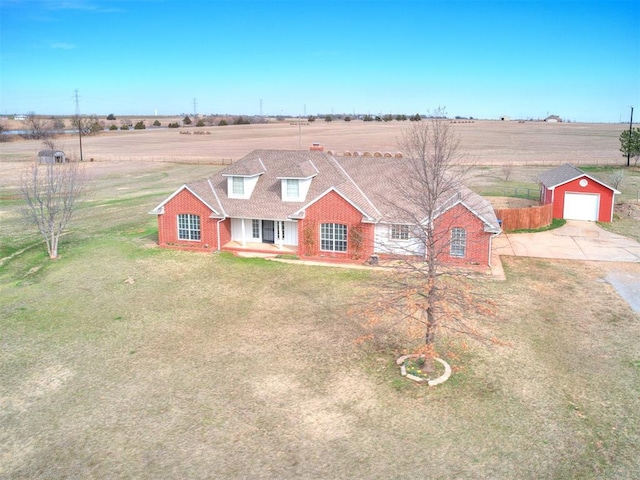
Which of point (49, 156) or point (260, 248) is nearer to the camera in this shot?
point (260, 248)

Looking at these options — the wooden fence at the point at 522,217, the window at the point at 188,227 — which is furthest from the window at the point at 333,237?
the wooden fence at the point at 522,217

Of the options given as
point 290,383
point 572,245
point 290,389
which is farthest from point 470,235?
point 290,389

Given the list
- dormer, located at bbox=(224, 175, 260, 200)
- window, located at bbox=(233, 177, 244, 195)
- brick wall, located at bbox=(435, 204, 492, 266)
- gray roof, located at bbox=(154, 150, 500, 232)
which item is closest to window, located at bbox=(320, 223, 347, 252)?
gray roof, located at bbox=(154, 150, 500, 232)

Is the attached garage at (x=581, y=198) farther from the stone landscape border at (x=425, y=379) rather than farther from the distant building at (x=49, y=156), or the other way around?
→ the distant building at (x=49, y=156)

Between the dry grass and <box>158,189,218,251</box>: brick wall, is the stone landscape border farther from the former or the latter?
<box>158,189,218,251</box>: brick wall

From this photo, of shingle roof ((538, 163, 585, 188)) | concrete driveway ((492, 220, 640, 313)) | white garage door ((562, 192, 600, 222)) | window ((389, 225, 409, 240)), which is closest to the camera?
concrete driveway ((492, 220, 640, 313))

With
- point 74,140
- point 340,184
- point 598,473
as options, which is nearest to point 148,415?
point 598,473

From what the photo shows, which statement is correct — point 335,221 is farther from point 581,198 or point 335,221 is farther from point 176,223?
point 581,198
